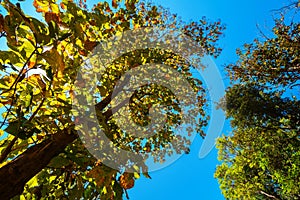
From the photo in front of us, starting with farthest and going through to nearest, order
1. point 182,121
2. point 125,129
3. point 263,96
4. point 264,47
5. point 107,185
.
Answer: point 263,96, point 264,47, point 182,121, point 125,129, point 107,185

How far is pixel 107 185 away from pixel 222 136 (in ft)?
72.5

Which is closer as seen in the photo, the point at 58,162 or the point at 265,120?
the point at 58,162

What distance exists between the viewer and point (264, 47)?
13.8 m

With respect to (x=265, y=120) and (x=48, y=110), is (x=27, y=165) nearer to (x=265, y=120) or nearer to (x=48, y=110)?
(x=48, y=110)

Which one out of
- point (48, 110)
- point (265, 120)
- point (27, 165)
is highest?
point (265, 120)

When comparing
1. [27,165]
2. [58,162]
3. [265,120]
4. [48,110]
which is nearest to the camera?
[27,165]

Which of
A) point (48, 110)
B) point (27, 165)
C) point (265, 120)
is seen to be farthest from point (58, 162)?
point (265, 120)

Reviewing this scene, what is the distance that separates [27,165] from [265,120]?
18.2 meters

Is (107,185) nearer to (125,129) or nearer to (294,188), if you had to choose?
(125,129)

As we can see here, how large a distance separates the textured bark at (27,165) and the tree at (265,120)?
1347 centimetres

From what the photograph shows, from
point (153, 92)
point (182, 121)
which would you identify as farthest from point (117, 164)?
A: point (182, 121)

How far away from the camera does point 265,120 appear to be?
57.5 ft

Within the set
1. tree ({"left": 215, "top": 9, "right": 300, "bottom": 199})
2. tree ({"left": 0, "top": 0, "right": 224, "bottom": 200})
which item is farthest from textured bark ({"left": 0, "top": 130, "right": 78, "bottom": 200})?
tree ({"left": 215, "top": 9, "right": 300, "bottom": 199})

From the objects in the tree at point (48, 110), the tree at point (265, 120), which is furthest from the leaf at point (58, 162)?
the tree at point (265, 120)
